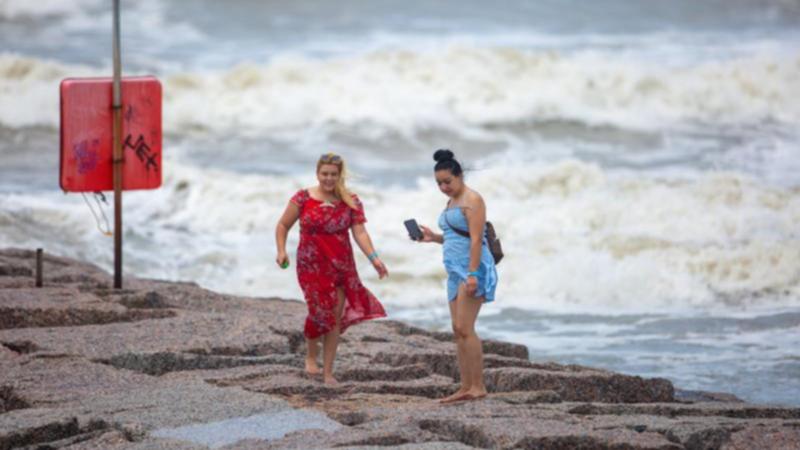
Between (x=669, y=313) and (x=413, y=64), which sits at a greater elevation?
(x=413, y=64)

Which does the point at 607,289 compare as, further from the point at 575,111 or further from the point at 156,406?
the point at 575,111

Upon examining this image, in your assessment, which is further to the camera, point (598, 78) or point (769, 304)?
point (598, 78)

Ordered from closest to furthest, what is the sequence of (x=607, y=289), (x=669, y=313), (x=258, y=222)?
1. (x=669, y=313)
2. (x=607, y=289)
3. (x=258, y=222)

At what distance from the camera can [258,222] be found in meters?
18.8

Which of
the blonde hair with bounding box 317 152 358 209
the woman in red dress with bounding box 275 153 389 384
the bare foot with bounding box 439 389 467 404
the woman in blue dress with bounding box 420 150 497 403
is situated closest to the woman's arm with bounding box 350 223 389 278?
the woman in red dress with bounding box 275 153 389 384

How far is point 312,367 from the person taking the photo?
27.5ft

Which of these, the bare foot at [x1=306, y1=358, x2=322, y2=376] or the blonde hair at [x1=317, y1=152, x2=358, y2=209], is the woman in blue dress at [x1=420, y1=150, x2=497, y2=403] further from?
the bare foot at [x1=306, y1=358, x2=322, y2=376]

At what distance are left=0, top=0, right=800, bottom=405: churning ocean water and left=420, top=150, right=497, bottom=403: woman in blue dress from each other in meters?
3.33

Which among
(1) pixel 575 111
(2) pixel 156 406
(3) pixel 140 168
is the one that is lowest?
(2) pixel 156 406

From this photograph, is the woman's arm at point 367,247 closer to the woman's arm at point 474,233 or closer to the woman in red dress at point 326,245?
the woman in red dress at point 326,245

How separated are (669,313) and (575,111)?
1601 cm

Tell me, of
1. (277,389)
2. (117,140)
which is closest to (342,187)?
(277,389)

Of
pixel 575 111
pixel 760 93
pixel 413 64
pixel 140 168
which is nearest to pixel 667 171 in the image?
pixel 575 111

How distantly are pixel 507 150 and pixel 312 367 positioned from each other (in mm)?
17987
